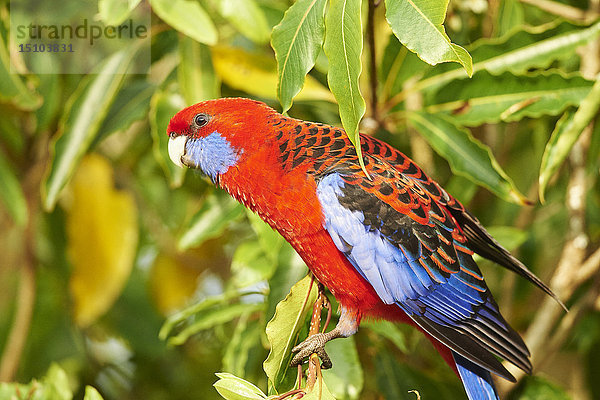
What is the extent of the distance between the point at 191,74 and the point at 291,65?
25.1 inches

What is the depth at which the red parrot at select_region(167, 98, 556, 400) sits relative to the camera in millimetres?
1133

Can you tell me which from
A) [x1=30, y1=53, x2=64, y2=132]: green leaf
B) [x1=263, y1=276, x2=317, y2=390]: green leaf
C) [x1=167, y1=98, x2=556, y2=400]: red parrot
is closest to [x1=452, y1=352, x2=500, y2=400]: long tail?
[x1=167, y1=98, x2=556, y2=400]: red parrot

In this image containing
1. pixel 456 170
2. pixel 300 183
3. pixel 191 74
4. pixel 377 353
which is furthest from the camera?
pixel 377 353

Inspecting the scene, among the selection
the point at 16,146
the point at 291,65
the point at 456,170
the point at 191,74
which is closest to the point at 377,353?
the point at 456,170

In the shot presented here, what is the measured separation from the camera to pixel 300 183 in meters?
1.14

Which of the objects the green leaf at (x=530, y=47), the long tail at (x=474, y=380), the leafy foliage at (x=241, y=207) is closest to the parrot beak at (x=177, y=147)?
the leafy foliage at (x=241, y=207)

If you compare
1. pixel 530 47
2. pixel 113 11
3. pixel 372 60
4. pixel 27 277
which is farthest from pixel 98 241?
pixel 530 47

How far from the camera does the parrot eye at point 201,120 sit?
3.89 feet

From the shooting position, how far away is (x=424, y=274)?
1.19 meters

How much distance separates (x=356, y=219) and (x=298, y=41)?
1.02 feet

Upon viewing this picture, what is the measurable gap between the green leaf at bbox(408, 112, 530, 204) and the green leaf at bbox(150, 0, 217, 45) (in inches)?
21.0

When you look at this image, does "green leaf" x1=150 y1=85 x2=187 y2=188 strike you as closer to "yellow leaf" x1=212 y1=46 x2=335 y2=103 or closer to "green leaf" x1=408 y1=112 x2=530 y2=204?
"yellow leaf" x1=212 y1=46 x2=335 y2=103

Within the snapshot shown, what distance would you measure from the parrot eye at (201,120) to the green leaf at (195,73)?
44 centimetres

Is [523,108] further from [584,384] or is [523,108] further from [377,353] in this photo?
[584,384]
